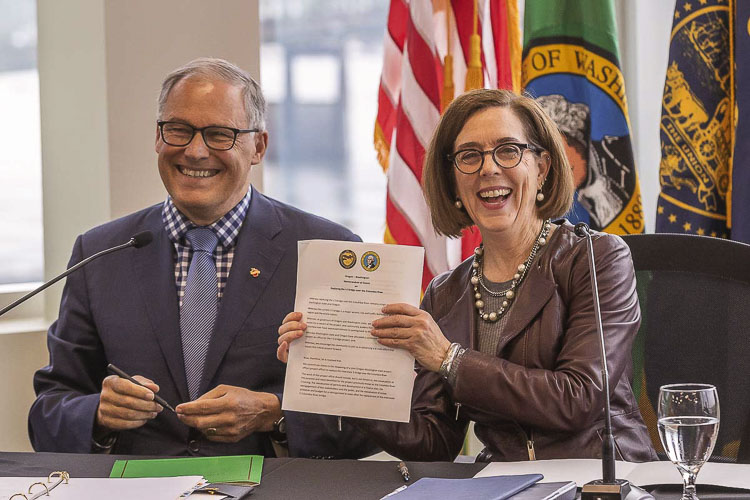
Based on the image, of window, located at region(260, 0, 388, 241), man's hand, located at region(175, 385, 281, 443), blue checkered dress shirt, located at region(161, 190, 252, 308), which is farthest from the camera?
window, located at region(260, 0, 388, 241)

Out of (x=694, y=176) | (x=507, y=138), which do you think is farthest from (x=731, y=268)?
(x=694, y=176)

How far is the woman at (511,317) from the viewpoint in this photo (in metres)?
1.88

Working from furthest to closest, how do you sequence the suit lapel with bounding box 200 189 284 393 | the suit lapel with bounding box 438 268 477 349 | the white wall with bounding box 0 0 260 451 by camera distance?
1. the white wall with bounding box 0 0 260 451
2. the suit lapel with bounding box 200 189 284 393
3. the suit lapel with bounding box 438 268 477 349

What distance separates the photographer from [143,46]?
308 cm

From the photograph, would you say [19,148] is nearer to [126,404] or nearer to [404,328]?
[126,404]

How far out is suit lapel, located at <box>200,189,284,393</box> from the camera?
2.25m

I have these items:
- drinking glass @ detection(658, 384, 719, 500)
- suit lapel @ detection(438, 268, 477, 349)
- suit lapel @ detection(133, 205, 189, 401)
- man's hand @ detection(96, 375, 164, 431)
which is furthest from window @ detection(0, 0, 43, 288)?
drinking glass @ detection(658, 384, 719, 500)

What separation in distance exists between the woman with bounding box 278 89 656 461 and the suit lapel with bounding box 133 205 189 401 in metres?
0.46

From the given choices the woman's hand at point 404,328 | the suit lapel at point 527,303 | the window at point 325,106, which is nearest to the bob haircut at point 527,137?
the suit lapel at point 527,303

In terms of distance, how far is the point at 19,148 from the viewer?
131 inches

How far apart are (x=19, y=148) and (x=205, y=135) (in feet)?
4.04

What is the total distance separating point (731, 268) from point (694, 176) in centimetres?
111

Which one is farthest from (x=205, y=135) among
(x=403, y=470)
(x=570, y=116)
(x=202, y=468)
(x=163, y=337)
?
(x=570, y=116)

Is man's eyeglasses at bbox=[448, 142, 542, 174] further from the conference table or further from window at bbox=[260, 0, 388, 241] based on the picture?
window at bbox=[260, 0, 388, 241]
